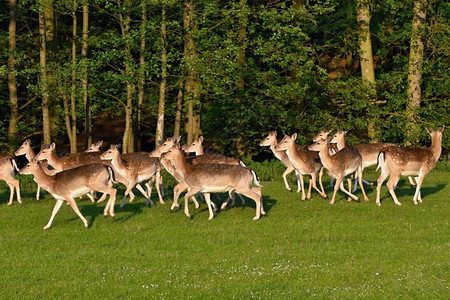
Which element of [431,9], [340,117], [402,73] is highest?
[431,9]

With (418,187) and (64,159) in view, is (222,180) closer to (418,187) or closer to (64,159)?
(418,187)

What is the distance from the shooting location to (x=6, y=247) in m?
14.7

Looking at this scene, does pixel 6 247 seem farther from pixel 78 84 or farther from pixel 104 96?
pixel 104 96

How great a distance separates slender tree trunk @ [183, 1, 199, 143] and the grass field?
8.97 m

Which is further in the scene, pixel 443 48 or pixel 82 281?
pixel 443 48

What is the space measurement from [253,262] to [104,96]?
20.7 metres

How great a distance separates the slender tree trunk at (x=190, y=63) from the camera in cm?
2753

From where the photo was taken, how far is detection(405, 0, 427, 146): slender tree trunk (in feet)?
98.2

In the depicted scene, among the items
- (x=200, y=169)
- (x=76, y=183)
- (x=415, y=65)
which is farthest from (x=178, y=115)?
(x=76, y=183)

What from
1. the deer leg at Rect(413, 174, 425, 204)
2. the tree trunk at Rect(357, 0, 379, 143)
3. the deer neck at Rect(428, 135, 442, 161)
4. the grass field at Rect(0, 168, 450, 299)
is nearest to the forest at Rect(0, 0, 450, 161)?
the tree trunk at Rect(357, 0, 379, 143)

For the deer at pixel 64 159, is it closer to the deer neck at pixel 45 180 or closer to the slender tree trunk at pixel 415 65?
the deer neck at pixel 45 180

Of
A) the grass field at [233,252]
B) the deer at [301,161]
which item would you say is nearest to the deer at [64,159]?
the grass field at [233,252]

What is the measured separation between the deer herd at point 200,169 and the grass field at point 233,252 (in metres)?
0.55

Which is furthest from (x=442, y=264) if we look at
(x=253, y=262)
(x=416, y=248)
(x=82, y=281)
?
(x=82, y=281)
